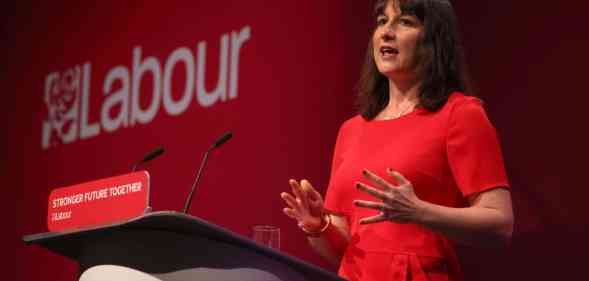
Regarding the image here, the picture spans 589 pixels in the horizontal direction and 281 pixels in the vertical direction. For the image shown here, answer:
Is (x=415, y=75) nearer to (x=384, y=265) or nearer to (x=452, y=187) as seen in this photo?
(x=452, y=187)

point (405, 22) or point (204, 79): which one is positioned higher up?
point (405, 22)

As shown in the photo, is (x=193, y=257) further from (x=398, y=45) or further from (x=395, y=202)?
(x=398, y=45)

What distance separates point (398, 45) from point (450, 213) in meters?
0.56

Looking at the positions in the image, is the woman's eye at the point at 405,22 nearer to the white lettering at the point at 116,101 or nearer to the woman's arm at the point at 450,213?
the woman's arm at the point at 450,213

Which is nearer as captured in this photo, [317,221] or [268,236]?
[317,221]

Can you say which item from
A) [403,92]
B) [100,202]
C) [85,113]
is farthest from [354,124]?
[85,113]

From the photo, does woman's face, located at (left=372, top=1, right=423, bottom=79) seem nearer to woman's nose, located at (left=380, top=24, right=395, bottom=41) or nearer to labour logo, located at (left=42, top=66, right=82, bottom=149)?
woman's nose, located at (left=380, top=24, right=395, bottom=41)

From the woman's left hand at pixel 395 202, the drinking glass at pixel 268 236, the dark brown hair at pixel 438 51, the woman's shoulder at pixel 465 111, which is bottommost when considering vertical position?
the drinking glass at pixel 268 236

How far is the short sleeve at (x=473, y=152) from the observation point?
1.77m

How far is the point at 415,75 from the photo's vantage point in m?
2.04

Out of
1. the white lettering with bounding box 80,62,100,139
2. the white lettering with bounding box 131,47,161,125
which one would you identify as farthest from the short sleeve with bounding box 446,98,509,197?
the white lettering with bounding box 80,62,100,139

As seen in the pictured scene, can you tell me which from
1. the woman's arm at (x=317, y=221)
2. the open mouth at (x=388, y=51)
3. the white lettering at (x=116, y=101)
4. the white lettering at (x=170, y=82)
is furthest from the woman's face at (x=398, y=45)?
the white lettering at (x=116, y=101)

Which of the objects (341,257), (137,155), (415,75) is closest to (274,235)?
(341,257)

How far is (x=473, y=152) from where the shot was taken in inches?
70.3
